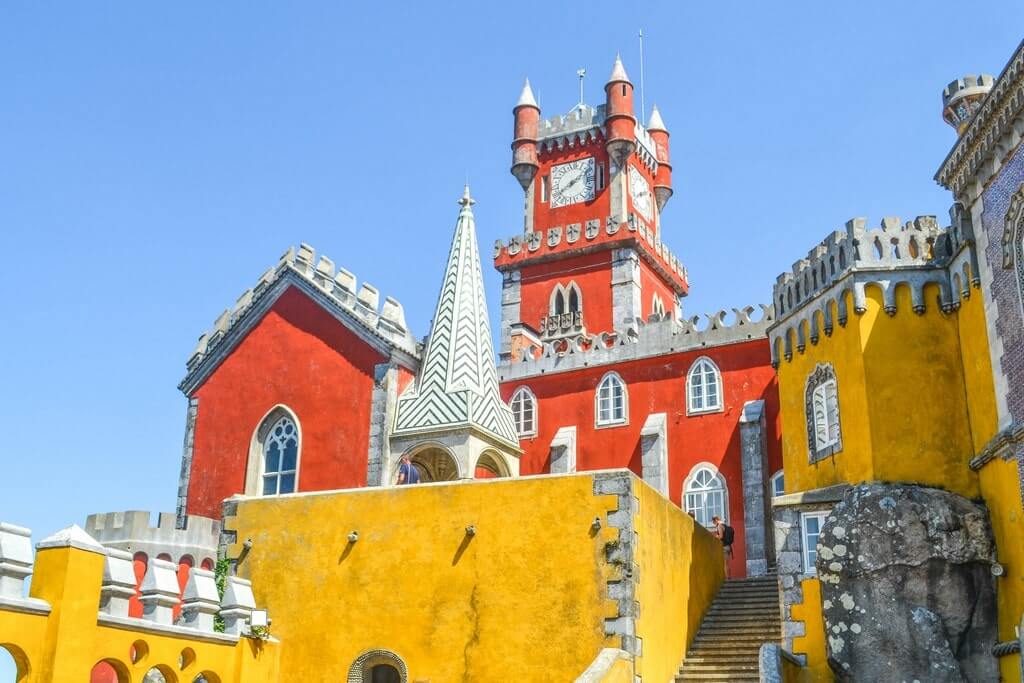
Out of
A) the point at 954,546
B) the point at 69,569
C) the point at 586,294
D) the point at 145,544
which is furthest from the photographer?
the point at 586,294

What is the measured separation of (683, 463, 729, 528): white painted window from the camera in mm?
27406

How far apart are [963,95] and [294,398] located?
16.0 m

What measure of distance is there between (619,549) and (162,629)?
6696 mm

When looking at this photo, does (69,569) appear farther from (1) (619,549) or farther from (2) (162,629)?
(1) (619,549)

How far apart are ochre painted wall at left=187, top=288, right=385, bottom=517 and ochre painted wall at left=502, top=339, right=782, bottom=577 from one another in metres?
6.96

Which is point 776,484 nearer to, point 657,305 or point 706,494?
point 706,494

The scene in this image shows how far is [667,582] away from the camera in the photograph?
18.4 meters

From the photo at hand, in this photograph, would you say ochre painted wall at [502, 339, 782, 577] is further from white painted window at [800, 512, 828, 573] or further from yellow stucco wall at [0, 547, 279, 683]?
yellow stucco wall at [0, 547, 279, 683]

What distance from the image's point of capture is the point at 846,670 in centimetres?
1620

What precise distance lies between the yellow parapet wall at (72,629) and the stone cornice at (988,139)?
13.6m

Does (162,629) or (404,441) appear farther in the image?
(404,441)

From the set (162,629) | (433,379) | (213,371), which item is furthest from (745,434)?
(162,629)

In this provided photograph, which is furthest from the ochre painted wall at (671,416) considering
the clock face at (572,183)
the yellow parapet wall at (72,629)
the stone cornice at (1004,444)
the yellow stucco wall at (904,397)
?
the yellow parapet wall at (72,629)

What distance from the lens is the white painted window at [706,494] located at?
27.4 m
